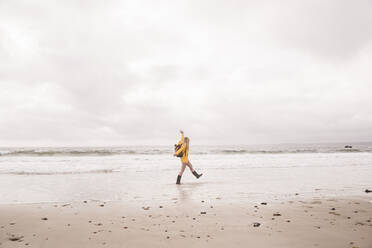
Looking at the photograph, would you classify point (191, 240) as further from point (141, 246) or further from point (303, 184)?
point (303, 184)

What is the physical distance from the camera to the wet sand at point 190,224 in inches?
175

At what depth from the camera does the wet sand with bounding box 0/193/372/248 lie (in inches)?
175

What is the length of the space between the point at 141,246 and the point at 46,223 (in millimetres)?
2699

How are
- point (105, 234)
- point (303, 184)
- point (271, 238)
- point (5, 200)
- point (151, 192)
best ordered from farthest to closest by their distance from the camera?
point (303, 184), point (151, 192), point (5, 200), point (105, 234), point (271, 238)

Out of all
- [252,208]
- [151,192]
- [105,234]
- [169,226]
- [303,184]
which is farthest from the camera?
[303,184]

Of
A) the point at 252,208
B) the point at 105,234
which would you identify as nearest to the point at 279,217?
the point at 252,208

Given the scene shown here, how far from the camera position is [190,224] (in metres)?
5.42

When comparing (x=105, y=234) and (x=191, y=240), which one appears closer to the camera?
(x=191, y=240)

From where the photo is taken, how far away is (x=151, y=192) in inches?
383

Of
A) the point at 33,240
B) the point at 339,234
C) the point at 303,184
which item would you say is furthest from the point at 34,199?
the point at 303,184

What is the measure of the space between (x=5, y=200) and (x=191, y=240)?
23.1ft

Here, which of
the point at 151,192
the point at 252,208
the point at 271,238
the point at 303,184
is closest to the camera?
the point at 271,238

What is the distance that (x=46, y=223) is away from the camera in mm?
5633

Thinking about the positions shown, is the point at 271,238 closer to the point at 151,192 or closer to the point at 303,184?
the point at 151,192
